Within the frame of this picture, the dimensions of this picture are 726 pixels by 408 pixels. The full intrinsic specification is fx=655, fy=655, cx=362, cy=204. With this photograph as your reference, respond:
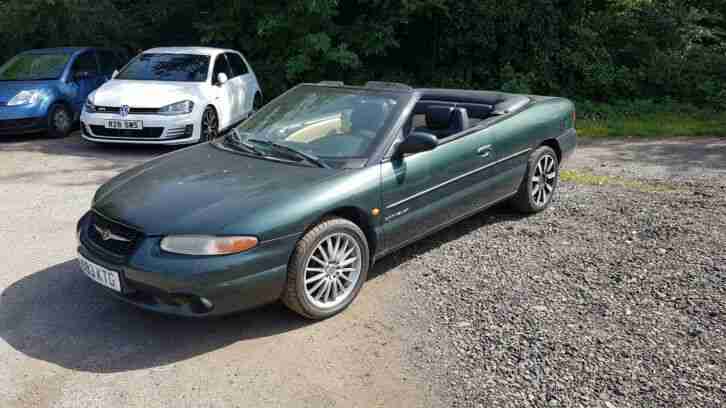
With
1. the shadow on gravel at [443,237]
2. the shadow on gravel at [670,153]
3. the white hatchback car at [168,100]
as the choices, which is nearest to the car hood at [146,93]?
the white hatchback car at [168,100]

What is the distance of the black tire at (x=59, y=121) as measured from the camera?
35.9 ft

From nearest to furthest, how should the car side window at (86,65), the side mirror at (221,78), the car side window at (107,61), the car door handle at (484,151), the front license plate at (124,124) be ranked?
the car door handle at (484,151)
the front license plate at (124,124)
the side mirror at (221,78)
the car side window at (86,65)
the car side window at (107,61)

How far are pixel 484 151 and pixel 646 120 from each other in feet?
25.0

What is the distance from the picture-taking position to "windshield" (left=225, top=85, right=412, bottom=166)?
475 centimetres

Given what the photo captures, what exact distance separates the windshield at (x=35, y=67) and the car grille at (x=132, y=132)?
113 inches

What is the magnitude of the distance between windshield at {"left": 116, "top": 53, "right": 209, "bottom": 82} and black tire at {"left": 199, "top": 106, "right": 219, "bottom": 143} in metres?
0.62

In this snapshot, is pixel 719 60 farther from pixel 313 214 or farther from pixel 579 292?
pixel 313 214

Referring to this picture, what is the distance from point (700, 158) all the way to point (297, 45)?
797 centimetres

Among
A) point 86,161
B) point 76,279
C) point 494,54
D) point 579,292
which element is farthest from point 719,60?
point 76,279

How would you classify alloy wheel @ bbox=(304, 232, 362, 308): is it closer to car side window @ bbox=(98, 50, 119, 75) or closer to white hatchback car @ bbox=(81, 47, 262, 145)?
white hatchback car @ bbox=(81, 47, 262, 145)

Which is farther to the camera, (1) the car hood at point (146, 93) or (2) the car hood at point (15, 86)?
(2) the car hood at point (15, 86)

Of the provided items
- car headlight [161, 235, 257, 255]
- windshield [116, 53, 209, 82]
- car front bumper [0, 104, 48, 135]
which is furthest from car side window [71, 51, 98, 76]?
car headlight [161, 235, 257, 255]

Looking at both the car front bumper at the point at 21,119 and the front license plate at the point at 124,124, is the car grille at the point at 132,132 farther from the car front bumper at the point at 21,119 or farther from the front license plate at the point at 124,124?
the car front bumper at the point at 21,119

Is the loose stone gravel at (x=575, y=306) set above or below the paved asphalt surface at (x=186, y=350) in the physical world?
below
